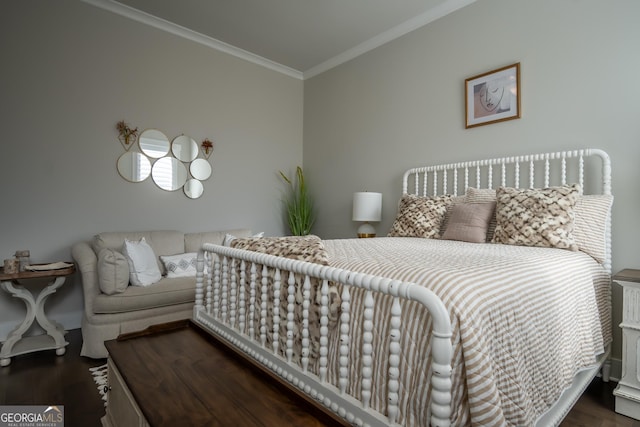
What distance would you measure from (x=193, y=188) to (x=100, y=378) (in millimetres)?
2052

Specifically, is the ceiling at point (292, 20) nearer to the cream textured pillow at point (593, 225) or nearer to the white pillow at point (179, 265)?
the cream textured pillow at point (593, 225)

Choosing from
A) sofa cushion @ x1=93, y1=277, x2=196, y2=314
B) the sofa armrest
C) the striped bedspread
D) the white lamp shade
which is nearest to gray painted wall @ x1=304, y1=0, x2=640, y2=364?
the white lamp shade

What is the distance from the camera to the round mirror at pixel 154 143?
3316mm

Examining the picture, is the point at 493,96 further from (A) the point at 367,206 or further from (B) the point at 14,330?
(B) the point at 14,330

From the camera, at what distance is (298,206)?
4309mm

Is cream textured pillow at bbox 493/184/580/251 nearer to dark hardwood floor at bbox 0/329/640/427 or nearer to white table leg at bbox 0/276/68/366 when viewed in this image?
dark hardwood floor at bbox 0/329/640/427

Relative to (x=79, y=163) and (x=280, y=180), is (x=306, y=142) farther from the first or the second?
(x=79, y=163)

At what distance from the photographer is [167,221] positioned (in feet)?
11.5

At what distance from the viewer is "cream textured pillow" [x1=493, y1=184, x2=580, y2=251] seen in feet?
6.29

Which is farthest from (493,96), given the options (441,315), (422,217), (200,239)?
(200,239)

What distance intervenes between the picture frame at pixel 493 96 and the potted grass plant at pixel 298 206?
213 centimetres

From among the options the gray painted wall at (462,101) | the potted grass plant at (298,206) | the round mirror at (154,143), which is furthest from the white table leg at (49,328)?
the gray painted wall at (462,101)

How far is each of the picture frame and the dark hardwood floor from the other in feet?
6.33

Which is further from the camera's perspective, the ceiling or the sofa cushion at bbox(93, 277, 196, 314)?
the ceiling
